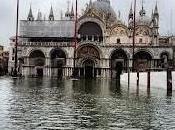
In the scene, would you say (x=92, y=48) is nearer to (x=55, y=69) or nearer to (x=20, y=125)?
(x=55, y=69)

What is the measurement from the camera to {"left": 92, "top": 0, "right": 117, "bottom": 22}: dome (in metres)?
124

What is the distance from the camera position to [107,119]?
19.0m

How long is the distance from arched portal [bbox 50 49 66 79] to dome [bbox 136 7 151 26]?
67.3ft

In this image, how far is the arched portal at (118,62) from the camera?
4456 inches

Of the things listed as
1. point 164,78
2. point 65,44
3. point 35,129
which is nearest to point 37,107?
point 35,129

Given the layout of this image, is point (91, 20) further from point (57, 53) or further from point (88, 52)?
point (57, 53)

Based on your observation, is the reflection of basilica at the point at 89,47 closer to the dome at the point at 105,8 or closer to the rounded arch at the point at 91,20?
the rounded arch at the point at 91,20

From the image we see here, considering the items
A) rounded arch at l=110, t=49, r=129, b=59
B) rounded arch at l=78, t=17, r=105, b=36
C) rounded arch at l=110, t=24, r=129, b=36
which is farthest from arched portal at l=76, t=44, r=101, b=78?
rounded arch at l=110, t=24, r=129, b=36

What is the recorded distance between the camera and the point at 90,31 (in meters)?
115

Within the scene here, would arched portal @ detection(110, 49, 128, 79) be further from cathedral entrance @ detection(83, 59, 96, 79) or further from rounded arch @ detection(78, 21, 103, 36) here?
rounded arch @ detection(78, 21, 103, 36)

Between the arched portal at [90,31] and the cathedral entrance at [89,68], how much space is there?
592cm

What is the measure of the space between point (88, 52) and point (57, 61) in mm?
8830

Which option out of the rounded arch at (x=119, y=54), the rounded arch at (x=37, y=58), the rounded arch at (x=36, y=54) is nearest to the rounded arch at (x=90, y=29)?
the rounded arch at (x=119, y=54)

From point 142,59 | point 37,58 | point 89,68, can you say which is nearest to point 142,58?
point 142,59
